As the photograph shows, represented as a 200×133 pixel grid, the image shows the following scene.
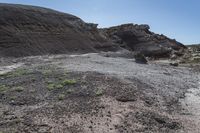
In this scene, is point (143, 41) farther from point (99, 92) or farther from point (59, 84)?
point (99, 92)

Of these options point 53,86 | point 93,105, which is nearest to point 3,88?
point 53,86

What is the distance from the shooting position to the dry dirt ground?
14.2 meters

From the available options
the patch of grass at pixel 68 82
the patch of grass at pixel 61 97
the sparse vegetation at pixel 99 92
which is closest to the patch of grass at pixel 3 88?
the patch of grass at pixel 68 82

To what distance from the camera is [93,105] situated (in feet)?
53.3

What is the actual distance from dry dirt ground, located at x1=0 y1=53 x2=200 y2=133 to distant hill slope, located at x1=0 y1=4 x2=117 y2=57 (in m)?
19.8

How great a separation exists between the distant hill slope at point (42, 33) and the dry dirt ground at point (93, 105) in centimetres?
1984

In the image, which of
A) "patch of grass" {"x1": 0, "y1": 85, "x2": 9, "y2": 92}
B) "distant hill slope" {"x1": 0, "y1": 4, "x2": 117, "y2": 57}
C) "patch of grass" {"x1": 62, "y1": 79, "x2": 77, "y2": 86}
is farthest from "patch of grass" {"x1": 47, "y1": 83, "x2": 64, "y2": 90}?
"distant hill slope" {"x1": 0, "y1": 4, "x2": 117, "y2": 57}

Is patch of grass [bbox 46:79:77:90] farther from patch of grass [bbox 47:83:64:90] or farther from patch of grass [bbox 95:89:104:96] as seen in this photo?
patch of grass [bbox 95:89:104:96]

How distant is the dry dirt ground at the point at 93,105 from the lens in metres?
14.2

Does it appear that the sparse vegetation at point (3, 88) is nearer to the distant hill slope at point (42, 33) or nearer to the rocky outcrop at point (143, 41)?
the distant hill slope at point (42, 33)

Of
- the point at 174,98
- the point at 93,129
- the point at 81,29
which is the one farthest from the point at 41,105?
the point at 81,29

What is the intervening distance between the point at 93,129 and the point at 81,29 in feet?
145

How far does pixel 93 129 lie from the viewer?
550 inches

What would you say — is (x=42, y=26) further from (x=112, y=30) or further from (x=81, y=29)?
(x=112, y=30)
